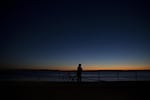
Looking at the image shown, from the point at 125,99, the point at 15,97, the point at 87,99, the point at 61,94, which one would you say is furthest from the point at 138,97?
the point at 15,97

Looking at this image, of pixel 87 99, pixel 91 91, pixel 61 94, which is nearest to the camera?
pixel 87 99

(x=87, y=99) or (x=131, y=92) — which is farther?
(x=131, y=92)

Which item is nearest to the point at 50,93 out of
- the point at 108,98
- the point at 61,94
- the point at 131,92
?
the point at 61,94

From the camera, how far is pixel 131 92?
13.0 meters

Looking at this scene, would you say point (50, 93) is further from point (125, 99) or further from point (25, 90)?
point (125, 99)

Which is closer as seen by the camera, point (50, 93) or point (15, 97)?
point (15, 97)

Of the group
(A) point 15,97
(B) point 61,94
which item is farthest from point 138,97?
(A) point 15,97

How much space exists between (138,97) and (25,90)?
4965 millimetres

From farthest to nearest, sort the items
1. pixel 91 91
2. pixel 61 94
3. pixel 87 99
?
pixel 91 91 < pixel 61 94 < pixel 87 99

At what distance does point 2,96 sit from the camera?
466 inches

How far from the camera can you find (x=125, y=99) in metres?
11.5

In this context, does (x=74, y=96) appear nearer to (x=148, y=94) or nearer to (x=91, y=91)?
(x=91, y=91)

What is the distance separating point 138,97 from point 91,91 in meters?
2.28

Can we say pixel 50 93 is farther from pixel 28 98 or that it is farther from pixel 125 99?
pixel 125 99
